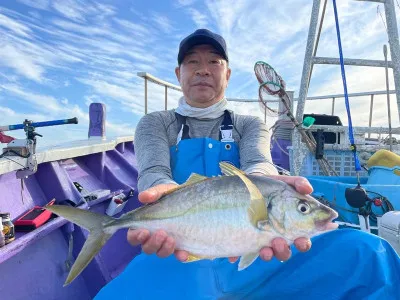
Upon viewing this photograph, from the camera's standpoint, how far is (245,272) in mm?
2164

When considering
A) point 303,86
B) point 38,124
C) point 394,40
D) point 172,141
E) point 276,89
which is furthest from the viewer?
point 303,86

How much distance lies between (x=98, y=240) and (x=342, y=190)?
2.96 meters

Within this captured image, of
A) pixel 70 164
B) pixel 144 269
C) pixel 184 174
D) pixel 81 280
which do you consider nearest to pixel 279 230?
→ pixel 144 269

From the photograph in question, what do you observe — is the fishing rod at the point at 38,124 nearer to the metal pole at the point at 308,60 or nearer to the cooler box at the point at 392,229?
the cooler box at the point at 392,229

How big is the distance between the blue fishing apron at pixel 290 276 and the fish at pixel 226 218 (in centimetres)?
29

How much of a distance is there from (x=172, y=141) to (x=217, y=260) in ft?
3.65

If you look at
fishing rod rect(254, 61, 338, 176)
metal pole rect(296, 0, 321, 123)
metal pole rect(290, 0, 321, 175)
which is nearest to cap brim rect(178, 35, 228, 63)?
fishing rod rect(254, 61, 338, 176)

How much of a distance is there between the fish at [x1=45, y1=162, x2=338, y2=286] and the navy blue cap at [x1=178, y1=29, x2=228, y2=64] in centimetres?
133

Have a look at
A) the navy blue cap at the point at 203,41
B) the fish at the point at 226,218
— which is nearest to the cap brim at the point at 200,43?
the navy blue cap at the point at 203,41

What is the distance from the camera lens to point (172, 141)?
296 centimetres

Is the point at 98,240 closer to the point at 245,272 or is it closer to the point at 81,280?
the point at 245,272

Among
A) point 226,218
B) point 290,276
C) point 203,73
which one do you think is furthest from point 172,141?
point 290,276

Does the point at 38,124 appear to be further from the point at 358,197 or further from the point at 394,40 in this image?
the point at 394,40

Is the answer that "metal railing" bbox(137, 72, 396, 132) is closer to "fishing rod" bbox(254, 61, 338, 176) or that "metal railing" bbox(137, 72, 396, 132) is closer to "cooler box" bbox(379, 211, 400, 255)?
"fishing rod" bbox(254, 61, 338, 176)
